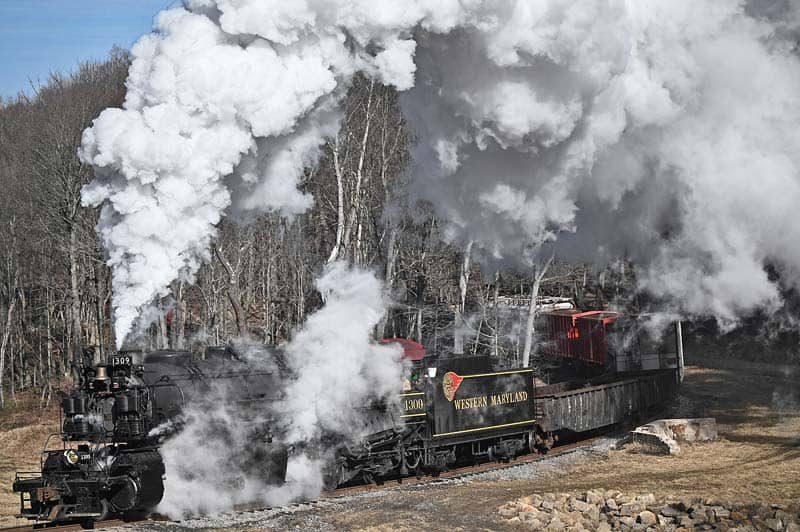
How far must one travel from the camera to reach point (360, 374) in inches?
729

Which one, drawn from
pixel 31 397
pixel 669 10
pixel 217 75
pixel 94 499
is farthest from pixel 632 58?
pixel 31 397

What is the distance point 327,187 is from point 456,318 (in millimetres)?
9166

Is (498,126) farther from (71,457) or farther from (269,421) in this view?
(71,457)

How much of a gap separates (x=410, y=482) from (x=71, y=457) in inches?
318

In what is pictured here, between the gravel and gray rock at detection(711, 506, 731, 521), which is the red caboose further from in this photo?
gray rock at detection(711, 506, 731, 521)

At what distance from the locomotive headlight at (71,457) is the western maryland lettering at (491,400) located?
9.08 m

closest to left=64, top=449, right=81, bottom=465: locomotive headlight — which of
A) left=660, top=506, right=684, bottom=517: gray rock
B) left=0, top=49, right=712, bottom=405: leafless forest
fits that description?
left=660, top=506, right=684, bottom=517: gray rock

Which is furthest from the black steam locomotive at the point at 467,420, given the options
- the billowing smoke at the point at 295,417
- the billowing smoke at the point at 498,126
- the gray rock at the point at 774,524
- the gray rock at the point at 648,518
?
the gray rock at the point at 774,524

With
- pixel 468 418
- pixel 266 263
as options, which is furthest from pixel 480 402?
pixel 266 263

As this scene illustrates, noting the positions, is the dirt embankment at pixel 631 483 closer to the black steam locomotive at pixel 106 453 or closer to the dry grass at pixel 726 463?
the dry grass at pixel 726 463

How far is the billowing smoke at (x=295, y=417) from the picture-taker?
53.5 feet

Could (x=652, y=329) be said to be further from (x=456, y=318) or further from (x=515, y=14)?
(x=515, y=14)

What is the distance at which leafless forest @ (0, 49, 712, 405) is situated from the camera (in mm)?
34531

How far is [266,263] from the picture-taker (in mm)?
44625
